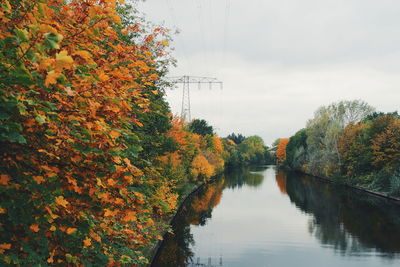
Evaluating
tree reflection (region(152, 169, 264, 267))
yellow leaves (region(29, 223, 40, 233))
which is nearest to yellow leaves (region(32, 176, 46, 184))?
yellow leaves (region(29, 223, 40, 233))

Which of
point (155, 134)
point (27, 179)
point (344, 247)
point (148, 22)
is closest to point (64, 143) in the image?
point (27, 179)

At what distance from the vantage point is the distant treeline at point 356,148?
1563 inches

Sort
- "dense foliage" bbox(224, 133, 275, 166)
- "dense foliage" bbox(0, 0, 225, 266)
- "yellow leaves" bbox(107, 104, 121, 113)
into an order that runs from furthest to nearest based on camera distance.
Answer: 1. "dense foliage" bbox(224, 133, 275, 166)
2. "yellow leaves" bbox(107, 104, 121, 113)
3. "dense foliage" bbox(0, 0, 225, 266)

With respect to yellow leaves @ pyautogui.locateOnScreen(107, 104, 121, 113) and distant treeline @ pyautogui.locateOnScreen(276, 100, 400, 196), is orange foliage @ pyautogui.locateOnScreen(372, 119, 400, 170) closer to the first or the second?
distant treeline @ pyautogui.locateOnScreen(276, 100, 400, 196)

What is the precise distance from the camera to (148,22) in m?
15.5

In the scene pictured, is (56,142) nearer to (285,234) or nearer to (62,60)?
(62,60)

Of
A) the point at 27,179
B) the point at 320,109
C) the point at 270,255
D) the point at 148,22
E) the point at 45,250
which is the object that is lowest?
the point at 270,255

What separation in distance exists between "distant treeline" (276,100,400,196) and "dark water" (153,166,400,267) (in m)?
5.90

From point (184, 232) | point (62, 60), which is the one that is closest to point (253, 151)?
point (184, 232)

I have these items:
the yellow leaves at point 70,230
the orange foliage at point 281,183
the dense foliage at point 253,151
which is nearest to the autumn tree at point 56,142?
the yellow leaves at point 70,230

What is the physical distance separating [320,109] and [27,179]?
2701 inches

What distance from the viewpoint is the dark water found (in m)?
17.5

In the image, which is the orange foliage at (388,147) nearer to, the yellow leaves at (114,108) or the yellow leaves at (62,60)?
the yellow leaves at (114,108)

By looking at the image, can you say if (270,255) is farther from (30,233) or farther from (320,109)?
(320,109)
